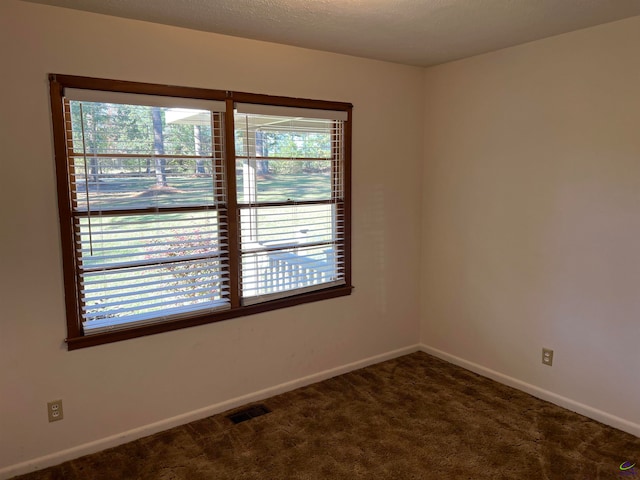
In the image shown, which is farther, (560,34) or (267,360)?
(267,360)

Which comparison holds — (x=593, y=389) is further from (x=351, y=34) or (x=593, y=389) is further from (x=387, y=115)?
(x=351, y=34)

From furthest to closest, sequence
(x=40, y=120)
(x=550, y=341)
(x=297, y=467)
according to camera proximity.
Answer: (x=550, y=341) → (x=297, y=467) → (x=40, y=120)

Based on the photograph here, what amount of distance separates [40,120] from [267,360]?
78.6 inches

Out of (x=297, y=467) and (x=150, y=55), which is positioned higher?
(x=150, y=55)

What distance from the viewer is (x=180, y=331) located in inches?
114

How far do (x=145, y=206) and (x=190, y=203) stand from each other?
0.87ft

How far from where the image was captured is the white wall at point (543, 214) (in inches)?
108

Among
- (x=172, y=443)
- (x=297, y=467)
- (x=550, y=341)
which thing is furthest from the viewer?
(x=550, y=341)

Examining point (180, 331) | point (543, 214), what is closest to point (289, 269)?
point (180, 331)

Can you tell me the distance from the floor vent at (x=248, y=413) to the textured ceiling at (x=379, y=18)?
238 cm

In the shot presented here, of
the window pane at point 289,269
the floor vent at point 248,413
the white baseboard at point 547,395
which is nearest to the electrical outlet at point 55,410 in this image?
the floor vent at point 248,413

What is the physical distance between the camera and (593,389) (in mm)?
2973

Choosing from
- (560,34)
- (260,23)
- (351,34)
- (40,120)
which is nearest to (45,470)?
(40,120)

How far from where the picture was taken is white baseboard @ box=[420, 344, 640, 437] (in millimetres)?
2830
